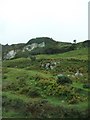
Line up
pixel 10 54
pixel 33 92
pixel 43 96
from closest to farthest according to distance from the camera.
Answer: pixel 43 96 → pixel 33 92 → pixel 10 54

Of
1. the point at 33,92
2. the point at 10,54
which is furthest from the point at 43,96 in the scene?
the point at 10,54

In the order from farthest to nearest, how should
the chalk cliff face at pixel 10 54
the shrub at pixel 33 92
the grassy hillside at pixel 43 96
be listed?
the chalk cliff face at pixel 10 54
the shrub at pixel 33 92
the grassy hillside at pixel 43 96

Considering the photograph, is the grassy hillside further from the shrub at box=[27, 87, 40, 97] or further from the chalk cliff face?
the chalk cliff face

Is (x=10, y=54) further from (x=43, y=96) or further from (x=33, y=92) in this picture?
(x=43, y=96)

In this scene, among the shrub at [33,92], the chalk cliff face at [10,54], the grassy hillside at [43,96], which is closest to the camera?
the grassy hillside at [43,96]

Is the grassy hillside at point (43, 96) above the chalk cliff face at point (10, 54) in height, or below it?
below

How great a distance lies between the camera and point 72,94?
142 feet

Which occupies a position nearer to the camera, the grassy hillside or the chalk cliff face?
the grassy hillside

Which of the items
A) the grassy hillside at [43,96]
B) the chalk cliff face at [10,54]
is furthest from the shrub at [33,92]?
the chalk cliff face at [10,54]

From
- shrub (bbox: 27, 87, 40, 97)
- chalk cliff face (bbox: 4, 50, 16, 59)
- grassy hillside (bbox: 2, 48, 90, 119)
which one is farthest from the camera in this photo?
chalk cliff face (bbox: 4, 50, 16, 59)

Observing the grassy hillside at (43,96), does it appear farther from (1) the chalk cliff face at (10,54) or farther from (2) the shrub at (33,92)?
(1) the chalk cliff face at (10,54)

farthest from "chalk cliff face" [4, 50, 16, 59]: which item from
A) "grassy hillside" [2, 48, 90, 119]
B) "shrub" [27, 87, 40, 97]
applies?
"shrub" [27, 87, 40, 97]

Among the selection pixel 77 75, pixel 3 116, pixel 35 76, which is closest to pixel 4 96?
pixel 3 116

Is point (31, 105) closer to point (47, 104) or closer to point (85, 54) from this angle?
point (47, 104)
